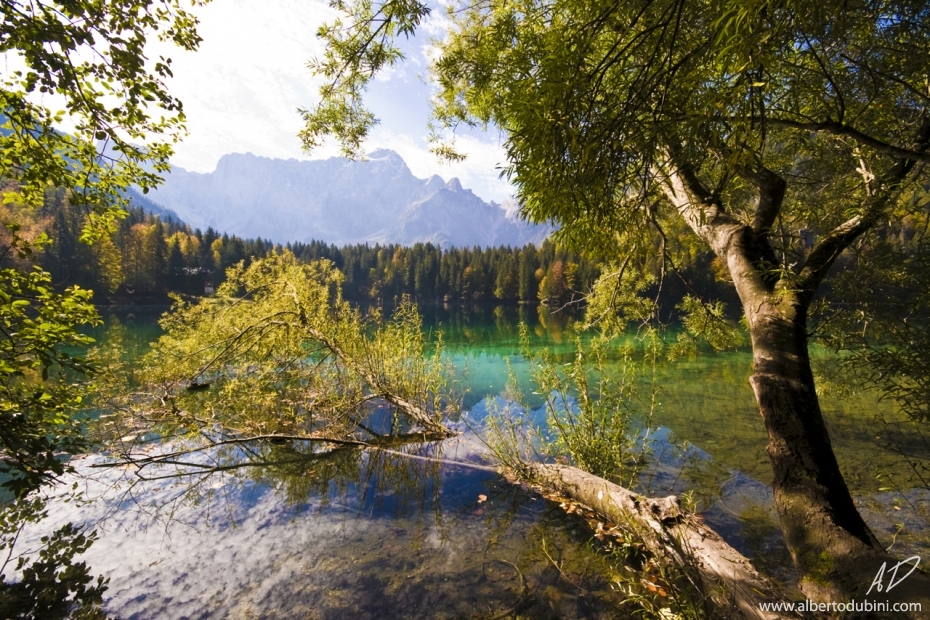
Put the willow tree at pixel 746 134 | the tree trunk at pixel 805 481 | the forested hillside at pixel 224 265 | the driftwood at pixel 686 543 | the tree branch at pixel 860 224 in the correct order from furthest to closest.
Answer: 1. the forested hillside at pixel 224 265
2. the driftwood at pixel 686 543
3. the tree branch at pixel 860 224
4. the tree trunk at pixel 805 481
5. the willow tree at pixel 746 134

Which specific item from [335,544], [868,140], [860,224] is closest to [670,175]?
[868,140]

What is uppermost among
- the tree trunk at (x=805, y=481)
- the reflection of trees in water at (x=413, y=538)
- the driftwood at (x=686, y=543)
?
the tree trunk at (x=805, y=481)

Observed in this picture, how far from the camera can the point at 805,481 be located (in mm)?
2574

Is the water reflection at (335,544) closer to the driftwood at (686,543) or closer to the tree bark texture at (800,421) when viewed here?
the driftwood at (686,543)

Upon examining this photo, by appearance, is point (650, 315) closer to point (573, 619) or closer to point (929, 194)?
point (929, 194)

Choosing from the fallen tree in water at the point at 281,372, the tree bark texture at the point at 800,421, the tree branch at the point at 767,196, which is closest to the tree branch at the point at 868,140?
the tree bark texture at the point at 800,421

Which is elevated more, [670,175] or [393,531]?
[670,175]

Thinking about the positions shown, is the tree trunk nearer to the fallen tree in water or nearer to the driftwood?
the driftwood

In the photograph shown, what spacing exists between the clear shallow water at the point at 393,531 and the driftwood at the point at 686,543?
51 cm

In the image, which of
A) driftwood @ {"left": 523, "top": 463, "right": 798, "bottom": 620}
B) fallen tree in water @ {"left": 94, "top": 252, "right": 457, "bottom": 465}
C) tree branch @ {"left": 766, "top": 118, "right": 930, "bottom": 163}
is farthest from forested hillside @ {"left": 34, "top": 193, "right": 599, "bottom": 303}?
tree branch @ {"left": 766, "top": 118, "right": 930, "bottom": 163}

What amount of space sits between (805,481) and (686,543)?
963 mm

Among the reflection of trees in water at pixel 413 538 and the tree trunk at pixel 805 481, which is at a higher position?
the tree trunk at pixel 805 481

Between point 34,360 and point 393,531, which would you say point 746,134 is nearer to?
point 34,360

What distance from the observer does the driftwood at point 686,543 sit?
2.80 meters
